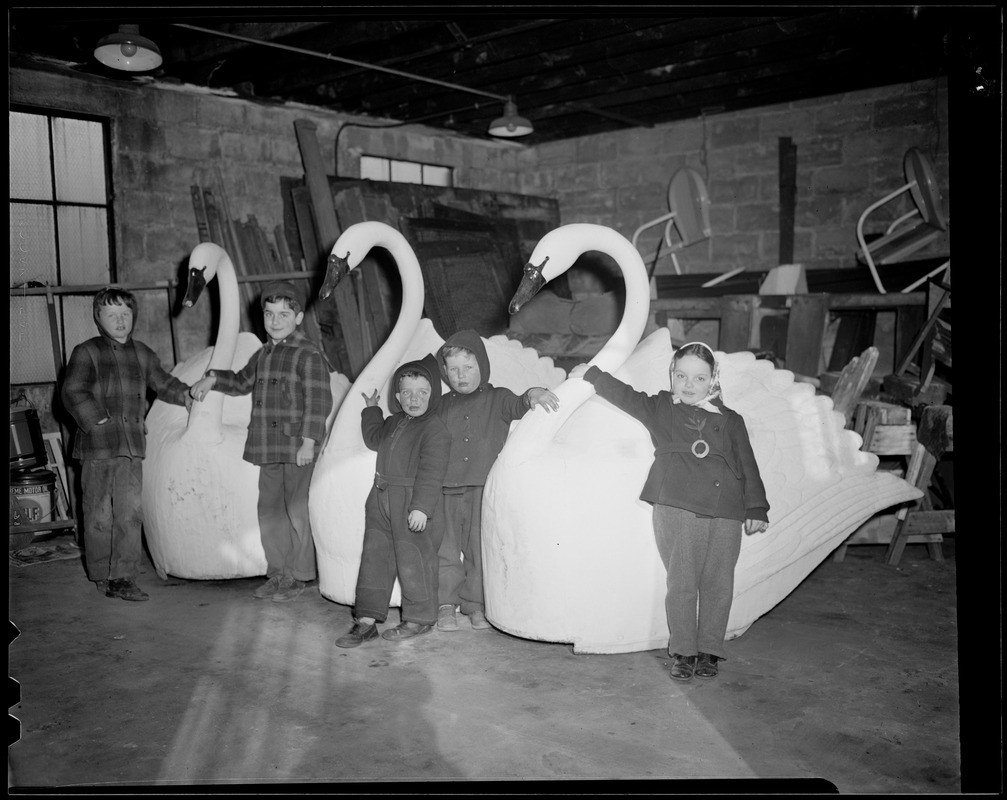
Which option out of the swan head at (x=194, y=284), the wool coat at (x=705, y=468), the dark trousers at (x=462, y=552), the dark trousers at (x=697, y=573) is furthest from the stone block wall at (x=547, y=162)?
the dark trousers at (x=697, y=573)

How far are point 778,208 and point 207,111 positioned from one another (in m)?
5.48

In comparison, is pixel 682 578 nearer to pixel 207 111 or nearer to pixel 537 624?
pixel 537 624

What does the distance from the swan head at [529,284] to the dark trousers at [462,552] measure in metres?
0.93

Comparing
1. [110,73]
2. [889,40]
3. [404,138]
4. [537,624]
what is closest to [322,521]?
[537,624]

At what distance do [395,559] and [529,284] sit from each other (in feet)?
4.53

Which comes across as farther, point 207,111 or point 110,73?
point 207,111

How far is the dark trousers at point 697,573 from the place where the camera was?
3.66m

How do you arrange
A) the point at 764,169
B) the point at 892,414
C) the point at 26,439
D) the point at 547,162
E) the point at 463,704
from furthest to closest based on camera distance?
the point at 547,162 → the point at 764,169 → the point at 26,439 → the point at 892,414 → the point at 463,704

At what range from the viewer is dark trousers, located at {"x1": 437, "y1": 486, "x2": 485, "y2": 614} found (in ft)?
14.1

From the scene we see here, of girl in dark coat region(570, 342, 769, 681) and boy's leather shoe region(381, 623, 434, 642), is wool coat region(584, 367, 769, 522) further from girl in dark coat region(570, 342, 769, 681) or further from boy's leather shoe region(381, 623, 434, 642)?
boy's leather shoe region(381, 623, 434, 642)

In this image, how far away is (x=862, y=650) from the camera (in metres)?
4.03

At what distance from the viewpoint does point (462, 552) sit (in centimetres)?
438

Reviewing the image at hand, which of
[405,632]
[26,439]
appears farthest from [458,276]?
[405,632]

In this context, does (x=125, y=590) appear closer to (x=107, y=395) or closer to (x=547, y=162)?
(x=107, y=395)
